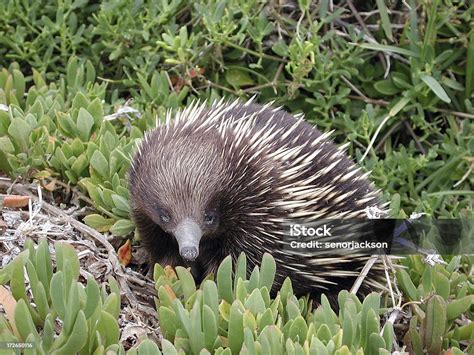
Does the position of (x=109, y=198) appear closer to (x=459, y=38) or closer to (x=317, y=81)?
(x=317, y=81)

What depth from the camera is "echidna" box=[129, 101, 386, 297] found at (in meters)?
3.03

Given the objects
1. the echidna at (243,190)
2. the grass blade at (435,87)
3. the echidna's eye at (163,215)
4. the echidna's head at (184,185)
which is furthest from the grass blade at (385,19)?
the echidna's eye at (163,215)

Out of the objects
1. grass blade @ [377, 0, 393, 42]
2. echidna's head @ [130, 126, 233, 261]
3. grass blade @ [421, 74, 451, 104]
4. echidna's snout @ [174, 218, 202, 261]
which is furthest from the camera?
grass blade @ [377, 0, 393, 42]

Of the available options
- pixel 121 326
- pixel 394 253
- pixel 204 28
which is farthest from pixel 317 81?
pixel 121 326

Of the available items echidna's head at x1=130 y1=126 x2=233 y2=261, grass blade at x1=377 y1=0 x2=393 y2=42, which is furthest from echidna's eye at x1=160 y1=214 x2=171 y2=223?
grass blade at x1=377 y1=0 x2=393 y2=42

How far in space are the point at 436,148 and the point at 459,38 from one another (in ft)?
1.91

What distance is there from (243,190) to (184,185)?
0.81 ft

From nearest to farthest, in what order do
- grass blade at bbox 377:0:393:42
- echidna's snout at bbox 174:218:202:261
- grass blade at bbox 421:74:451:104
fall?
1. echidna's snout at bbox 174:218:202:261
2. grass blade at bbox 421:74:451:104
3. grass blade at bbox 377:0:393:42

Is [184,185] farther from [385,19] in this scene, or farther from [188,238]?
[385,19]

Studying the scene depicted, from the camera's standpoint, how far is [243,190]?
10.3 ft

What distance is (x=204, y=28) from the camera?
15.6ft

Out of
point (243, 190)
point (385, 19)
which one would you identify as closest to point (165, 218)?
point (243, 190)

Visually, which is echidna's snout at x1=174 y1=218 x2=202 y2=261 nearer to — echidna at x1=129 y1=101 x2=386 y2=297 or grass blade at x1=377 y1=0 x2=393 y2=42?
echidna at x1=129 y1=101 x2=386 y2=297

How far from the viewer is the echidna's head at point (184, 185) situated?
9.79ft
